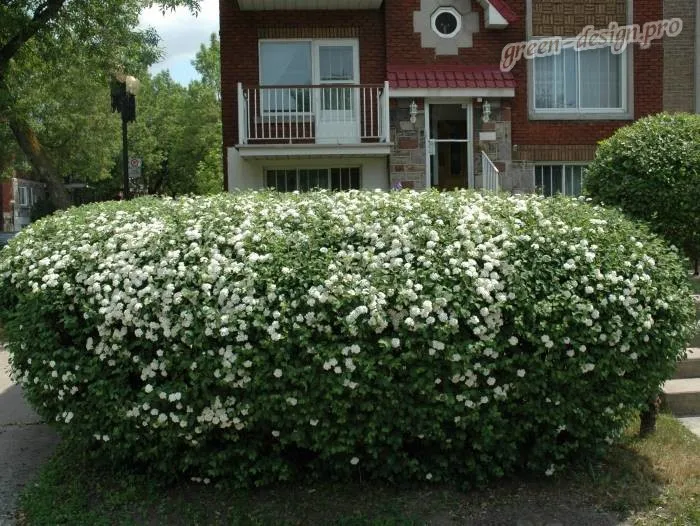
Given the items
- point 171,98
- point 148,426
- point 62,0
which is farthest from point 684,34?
point 171,98

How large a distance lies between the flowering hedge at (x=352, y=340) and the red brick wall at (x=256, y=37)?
12.2 metres

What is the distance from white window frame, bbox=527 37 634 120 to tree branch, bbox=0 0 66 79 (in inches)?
367

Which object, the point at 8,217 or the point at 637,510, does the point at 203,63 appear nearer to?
the point at 8,217

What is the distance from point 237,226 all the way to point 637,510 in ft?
8.85

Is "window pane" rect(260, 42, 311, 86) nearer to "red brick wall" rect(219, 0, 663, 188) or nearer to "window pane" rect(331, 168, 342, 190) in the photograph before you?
"red brick wall" rect(219, 0, 663, 188)

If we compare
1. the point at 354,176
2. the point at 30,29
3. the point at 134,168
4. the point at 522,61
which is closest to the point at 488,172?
the point at 522,61

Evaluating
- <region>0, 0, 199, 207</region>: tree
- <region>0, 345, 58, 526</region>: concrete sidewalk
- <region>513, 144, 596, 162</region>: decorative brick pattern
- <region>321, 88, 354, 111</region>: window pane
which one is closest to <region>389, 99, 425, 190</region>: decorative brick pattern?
<region>321, 88, 354, 111</region>: window pane

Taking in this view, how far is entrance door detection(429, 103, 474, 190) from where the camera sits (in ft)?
54.4

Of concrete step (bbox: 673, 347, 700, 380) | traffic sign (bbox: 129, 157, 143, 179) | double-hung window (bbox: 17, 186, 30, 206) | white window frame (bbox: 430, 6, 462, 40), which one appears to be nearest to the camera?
concrete step (bbox: 673, 347, 700, 380)

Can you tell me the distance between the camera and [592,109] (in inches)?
663

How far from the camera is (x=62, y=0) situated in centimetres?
1266

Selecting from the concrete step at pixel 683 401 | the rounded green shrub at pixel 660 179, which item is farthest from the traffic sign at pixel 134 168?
the concrete step at pixel 683 401

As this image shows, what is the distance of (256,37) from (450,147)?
15.3 ft

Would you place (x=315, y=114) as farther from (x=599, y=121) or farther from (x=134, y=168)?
(x=599, y=121)
